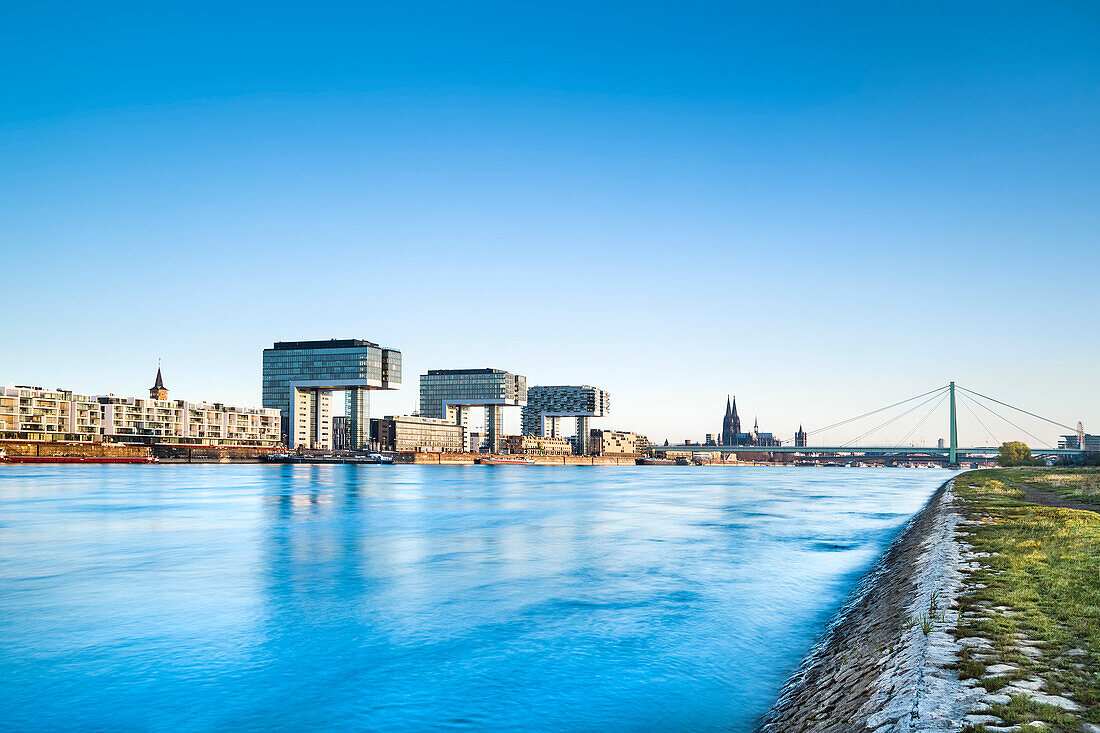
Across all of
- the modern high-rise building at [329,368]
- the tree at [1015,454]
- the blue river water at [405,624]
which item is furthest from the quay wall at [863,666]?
the modern high-rise building at [329,368]

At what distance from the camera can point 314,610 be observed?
1970cm

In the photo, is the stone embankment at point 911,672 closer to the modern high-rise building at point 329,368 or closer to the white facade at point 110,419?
the modern high-rise building at point 329,368

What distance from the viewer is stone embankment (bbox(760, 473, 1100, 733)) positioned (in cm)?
722

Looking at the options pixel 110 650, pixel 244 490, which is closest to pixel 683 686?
pixel 110 650

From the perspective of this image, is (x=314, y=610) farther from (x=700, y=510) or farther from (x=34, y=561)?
(x=700, y=510)

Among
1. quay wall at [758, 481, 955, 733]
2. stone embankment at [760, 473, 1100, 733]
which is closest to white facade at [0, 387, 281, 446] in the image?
quay wall at [758, 481, 955, 733]

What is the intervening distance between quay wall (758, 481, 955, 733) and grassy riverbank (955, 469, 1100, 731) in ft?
2.75

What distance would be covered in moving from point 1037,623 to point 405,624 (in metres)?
13.6

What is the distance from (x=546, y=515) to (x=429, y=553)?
20269mm

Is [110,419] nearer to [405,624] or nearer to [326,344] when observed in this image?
[326,344]

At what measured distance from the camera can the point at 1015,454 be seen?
13825 centimetres

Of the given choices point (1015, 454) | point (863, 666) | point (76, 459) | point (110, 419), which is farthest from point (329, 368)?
point (863, 666)

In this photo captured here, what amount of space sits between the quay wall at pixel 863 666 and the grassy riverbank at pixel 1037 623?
84cm

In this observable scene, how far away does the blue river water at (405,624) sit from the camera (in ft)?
41.5
